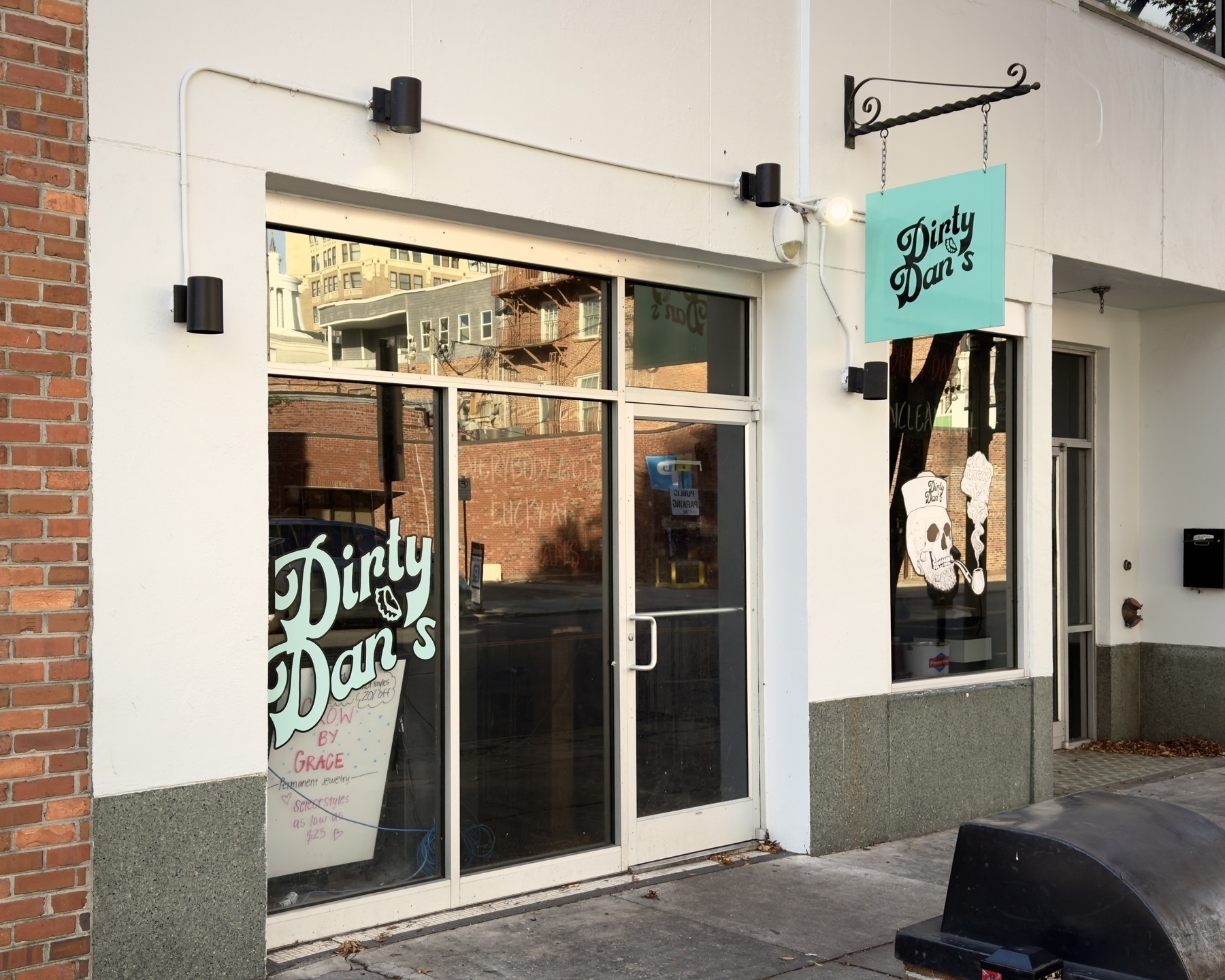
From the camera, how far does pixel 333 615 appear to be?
5406 mm

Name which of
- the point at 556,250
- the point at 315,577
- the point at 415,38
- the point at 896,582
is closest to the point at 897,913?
the point at 896,582

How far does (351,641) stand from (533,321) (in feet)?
5.74

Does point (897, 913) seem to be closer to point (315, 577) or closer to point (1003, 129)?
point (315, 577)

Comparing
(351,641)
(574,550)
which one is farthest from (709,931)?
(351,641)

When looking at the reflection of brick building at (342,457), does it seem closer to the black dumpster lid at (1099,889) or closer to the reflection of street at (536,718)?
the reflection of street at (536,718)

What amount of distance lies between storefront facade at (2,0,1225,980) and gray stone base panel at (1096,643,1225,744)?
265cm

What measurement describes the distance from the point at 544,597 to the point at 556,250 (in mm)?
1658

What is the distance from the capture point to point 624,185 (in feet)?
20.1

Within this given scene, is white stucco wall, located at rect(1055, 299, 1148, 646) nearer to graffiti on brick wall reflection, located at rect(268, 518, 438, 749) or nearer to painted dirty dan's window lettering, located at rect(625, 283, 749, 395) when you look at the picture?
painted dirty dan's window lettering, located at rect(625, 283, 749, 395)

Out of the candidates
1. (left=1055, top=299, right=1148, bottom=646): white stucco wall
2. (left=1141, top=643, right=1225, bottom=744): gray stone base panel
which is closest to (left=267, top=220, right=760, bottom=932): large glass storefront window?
(left=1055, top=299, right=1148, bottom=646): white stucco wall

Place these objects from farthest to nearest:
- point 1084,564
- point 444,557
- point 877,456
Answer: point 1084,564
point 877,456
point 444,557

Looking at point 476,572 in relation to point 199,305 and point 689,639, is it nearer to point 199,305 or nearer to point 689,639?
point 689,639

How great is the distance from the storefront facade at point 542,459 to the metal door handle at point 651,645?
0.03m

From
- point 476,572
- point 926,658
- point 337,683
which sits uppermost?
point 476,572
